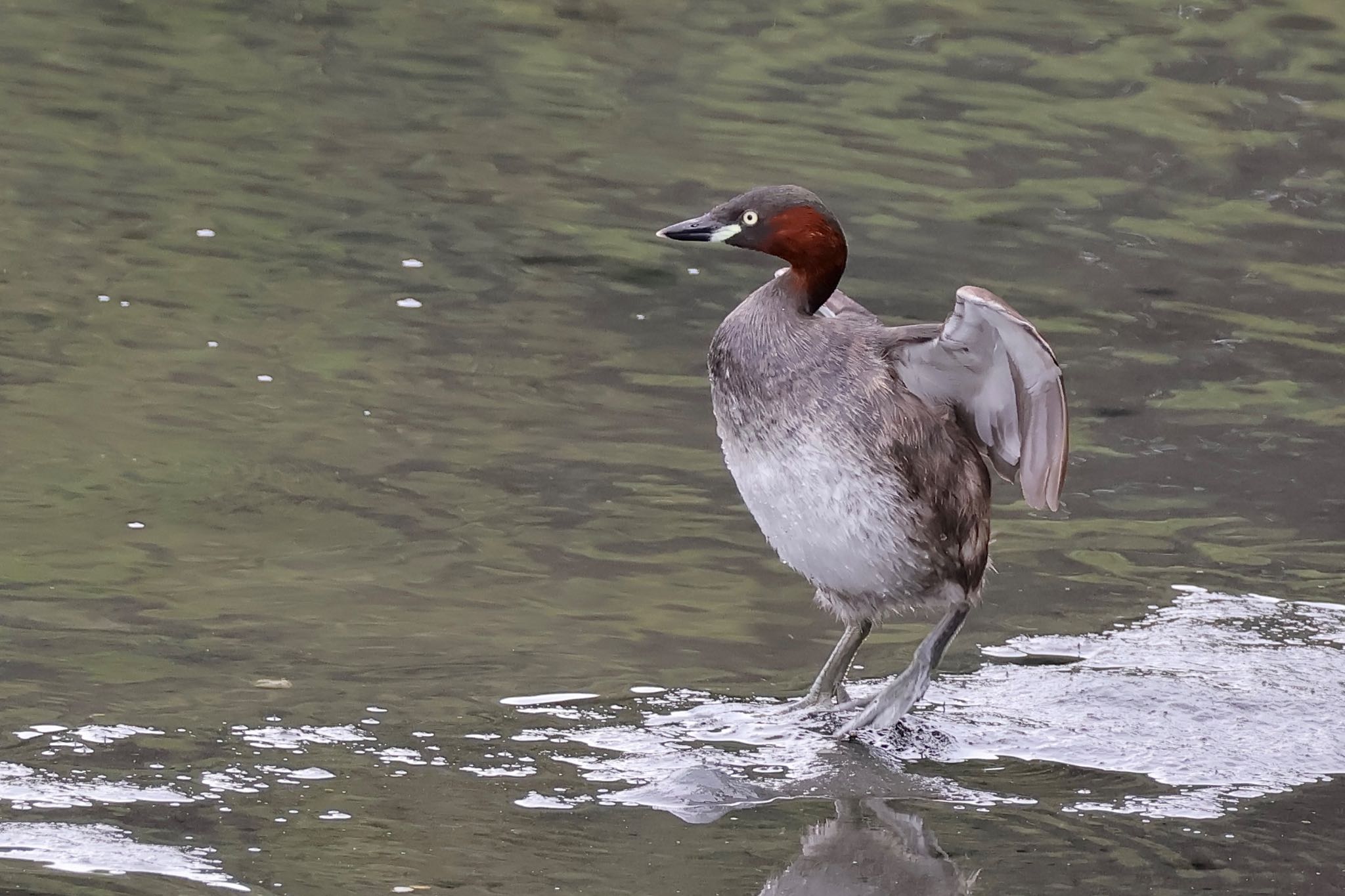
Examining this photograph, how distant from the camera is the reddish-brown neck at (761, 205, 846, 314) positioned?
583 cm

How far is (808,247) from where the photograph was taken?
584 centimetres

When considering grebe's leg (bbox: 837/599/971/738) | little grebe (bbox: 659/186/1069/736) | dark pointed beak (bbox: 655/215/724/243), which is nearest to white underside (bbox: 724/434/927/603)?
little grebe (bbox: 659/186/1069/736)

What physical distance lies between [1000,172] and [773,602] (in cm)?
650

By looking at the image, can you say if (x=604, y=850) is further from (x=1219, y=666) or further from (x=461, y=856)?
(x=1219, y=666)

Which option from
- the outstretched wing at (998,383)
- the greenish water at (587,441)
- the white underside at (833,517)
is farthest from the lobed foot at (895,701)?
the outstretched wing at (998,383)

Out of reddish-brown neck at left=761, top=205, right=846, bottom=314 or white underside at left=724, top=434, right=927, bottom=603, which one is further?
reddish-brown neck at left=761, top=205, right=846, bottom=314

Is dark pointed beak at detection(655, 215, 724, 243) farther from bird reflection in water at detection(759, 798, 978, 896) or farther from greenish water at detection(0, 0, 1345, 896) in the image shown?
bird reflection in water at detection(759, 798, 978, 896)

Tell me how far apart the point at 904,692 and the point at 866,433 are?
746 millimetres

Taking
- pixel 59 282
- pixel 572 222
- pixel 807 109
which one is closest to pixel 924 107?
pixel 807 109

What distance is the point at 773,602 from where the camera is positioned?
702 cm

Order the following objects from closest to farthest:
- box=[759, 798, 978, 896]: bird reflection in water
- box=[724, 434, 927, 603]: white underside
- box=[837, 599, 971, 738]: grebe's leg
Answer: box=[759, 798, 978, 896]: bird reflection in water, box=[724, 434, 927, 603]: white underside, box=[837, 599, 971, 738]: grebe's leg

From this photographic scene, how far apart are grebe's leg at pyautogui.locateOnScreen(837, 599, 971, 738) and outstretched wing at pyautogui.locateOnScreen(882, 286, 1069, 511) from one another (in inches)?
19.3

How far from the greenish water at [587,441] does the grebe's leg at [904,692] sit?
0.13m

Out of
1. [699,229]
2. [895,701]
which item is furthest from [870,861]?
[699,229]
